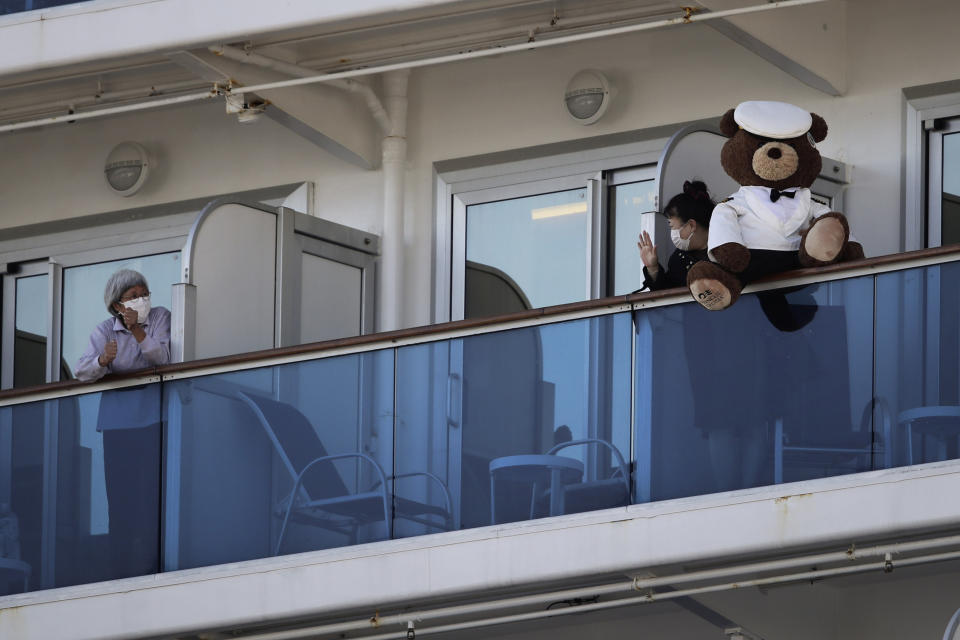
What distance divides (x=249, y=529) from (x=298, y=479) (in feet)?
1.40

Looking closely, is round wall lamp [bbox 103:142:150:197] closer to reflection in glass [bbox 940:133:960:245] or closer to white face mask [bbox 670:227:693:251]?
white face mask [bbox 670:227:693:251]

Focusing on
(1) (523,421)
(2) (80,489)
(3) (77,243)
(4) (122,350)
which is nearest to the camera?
(1) (523,421)

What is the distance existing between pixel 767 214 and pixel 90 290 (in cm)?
610

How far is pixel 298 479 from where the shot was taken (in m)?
12.0

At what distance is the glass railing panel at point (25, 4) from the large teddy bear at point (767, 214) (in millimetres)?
4541

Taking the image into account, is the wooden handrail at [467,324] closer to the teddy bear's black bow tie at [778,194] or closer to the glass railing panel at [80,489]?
the glass railing panel at [80,489]

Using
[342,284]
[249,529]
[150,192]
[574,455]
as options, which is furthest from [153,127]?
[574,455]

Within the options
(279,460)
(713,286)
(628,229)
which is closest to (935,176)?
(628,229)

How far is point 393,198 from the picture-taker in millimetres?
14859

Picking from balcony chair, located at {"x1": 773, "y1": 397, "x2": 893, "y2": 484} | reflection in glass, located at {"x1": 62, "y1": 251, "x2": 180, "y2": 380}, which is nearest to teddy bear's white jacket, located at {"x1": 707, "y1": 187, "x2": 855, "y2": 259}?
balcony chair, located at {"x1": 773, "y1": 397, "x2": 893, "y2": 484}

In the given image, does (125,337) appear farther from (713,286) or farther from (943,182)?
(943,182)

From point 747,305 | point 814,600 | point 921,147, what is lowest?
point 814,600

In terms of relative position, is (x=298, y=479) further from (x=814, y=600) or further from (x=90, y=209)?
(x=90, y=209)

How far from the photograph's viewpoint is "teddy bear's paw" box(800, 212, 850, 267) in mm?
11055
